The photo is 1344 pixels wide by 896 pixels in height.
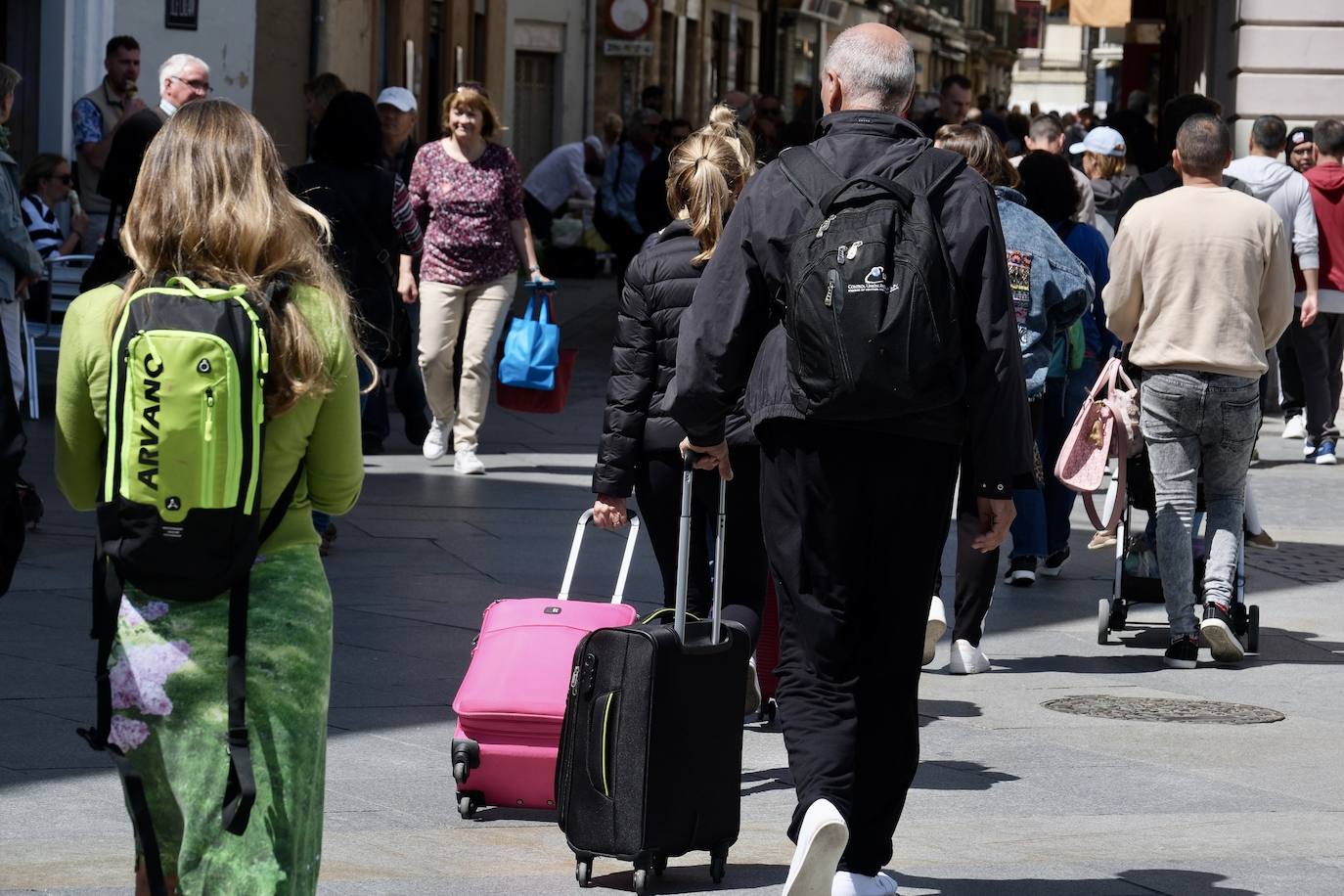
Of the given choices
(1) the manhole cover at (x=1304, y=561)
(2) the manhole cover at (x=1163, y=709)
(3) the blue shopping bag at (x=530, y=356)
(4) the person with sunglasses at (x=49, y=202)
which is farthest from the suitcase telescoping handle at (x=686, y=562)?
(4) the person with sunglasses at (x=49, y=202)

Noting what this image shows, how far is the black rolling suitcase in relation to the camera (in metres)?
4.97

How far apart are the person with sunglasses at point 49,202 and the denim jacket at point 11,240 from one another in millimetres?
4595

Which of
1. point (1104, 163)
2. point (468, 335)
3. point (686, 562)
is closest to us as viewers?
point (686, 562)

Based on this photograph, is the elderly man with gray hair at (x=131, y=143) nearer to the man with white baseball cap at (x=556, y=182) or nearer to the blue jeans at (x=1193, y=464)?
the blue jeans at (x=1193, y=464)

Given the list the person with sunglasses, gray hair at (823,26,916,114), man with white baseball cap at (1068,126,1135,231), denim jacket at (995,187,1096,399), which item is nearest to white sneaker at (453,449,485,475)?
the person with sunglasses

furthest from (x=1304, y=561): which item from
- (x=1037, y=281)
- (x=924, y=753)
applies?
(x=924, y=753)

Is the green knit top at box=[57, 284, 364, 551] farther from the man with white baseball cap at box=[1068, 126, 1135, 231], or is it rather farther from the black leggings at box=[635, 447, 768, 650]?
the man with white baseball cap at box=[1068, 126, 1135, 231]

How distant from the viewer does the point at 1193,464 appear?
7.94 metres

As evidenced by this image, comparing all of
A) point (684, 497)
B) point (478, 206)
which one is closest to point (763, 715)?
point (684, 497)

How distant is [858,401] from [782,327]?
0.35 m

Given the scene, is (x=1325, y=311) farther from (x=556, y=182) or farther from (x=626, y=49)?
(x=626, y=49)

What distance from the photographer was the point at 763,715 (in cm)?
680

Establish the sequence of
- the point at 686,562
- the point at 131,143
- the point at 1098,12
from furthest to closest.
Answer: the point at 1098,12 < the point at 131,143 < the point at 686,562

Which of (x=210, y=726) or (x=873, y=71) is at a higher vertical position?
(x=873, y=71)
